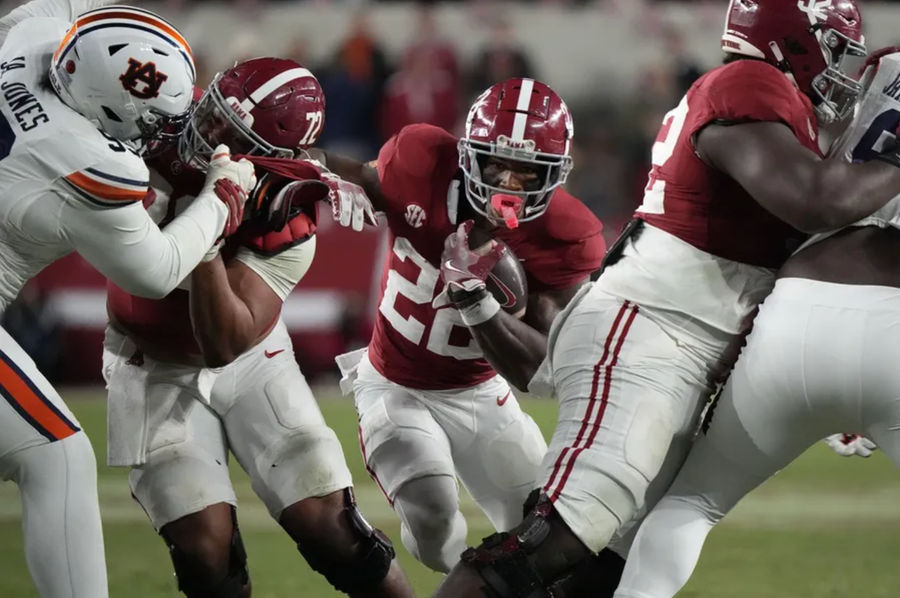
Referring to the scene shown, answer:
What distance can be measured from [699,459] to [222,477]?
1356mm

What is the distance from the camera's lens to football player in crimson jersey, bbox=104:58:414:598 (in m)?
3.49

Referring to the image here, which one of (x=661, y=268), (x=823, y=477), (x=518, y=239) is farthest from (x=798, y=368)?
(x=823, y=477)

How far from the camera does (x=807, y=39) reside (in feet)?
10.0

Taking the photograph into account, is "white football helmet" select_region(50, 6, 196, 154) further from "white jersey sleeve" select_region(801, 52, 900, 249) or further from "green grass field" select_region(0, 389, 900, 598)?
"green grass field" select_region(0, 389, 900, 598)

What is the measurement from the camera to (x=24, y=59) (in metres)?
3.23

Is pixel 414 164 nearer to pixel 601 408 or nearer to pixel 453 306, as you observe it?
pixel 453 306

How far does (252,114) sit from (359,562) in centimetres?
129

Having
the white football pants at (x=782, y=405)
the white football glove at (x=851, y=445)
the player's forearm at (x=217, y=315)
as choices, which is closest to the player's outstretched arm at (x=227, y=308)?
the player's forearm at (x=217, y=315)

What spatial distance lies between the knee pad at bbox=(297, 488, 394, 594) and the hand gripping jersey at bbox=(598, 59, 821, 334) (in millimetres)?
1031

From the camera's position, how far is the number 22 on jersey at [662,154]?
311 cm

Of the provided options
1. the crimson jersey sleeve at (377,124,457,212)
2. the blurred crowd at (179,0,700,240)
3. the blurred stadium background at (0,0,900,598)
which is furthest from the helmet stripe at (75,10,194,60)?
the blurred crowd at (179,0,700,240)

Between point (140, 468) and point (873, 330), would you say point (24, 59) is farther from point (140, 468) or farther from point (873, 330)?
point (873, 330)

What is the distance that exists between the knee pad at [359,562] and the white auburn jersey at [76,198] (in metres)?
0.90

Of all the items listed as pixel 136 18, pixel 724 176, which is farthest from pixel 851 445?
pixel 136 18
